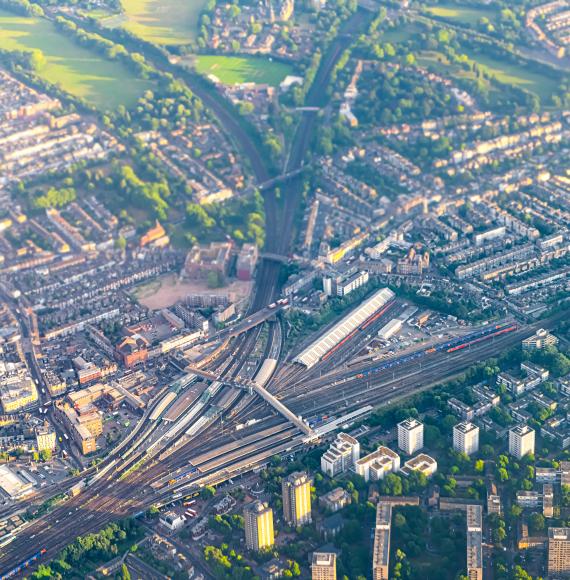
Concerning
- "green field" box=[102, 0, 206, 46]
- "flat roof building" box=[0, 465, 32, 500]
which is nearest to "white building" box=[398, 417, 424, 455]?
"flat roof building" box=[0, 465, 32, 500]

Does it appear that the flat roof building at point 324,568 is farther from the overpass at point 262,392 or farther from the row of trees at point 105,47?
the row of trees at point 105,47

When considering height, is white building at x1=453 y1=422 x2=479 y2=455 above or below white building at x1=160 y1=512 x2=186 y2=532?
above

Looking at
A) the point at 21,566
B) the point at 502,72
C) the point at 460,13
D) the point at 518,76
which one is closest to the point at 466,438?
the point at 21,566

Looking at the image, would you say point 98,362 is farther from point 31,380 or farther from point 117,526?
point 117,526

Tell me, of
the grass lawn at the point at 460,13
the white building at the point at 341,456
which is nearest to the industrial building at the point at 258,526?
the white building at the point at 341,456

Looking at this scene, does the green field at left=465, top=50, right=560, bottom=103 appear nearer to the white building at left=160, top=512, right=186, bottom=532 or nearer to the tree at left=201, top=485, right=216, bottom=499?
the tree at left=201, top=485, right=216, bottom=499

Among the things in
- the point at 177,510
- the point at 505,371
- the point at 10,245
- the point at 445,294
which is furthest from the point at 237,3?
the point at 177,510
